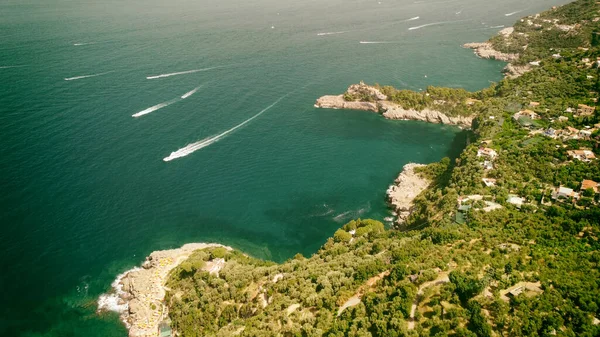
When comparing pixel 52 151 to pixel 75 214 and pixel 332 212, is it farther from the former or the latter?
pixel 332 212

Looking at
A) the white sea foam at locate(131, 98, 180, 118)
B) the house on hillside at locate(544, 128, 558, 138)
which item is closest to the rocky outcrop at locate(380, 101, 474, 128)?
the house on hillside at locate(544, 128, 558, 138)

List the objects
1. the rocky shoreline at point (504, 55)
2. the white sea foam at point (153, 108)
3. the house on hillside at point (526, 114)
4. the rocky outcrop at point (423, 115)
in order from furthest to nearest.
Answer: the rocky shoreline at point (504, 55), the rocky outcrop at point (423, 115), the white sea foam at point (153, 108), the house on hillside at point (526, 114)

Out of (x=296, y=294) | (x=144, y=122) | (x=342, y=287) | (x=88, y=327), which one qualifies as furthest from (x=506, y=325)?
(x=144, y=122)

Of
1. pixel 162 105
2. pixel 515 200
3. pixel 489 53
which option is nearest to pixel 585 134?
pixel 515 200

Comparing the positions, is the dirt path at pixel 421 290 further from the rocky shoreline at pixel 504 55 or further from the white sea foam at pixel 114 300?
the rocky shoreline at pixel 504 55

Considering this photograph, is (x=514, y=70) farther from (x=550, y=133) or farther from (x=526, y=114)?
(x=550, y=133)

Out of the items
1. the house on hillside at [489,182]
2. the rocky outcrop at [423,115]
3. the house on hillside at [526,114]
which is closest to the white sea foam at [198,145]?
the rocky outcrop at [423,115]
